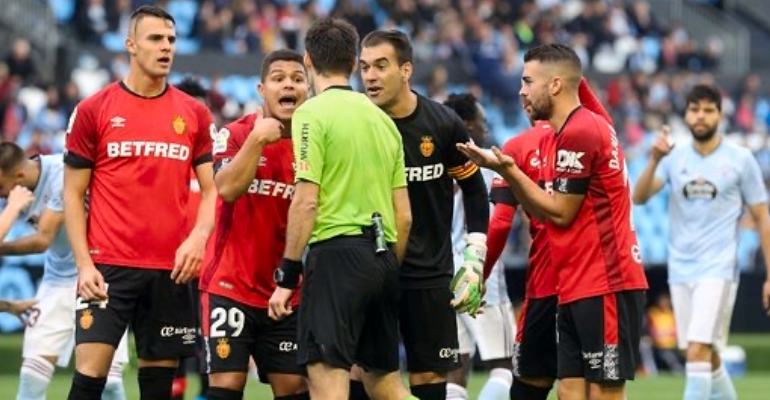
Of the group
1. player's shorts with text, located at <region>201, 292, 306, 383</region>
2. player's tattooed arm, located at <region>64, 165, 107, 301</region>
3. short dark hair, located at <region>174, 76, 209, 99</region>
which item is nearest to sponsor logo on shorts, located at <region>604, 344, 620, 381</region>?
player's shorts with text, located at <region>201, 292, 306, 383</region>

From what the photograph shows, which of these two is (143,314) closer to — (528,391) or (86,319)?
(86,319)

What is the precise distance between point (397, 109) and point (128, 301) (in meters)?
2.05

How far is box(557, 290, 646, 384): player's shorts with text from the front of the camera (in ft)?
35.5

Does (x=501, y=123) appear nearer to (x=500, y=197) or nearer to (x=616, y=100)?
(x=616, y=100)

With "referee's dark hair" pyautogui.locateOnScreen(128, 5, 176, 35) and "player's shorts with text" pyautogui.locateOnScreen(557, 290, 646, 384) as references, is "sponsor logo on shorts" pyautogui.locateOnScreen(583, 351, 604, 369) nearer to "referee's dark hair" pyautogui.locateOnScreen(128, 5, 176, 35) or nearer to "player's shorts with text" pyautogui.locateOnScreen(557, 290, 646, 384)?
"player's shorts with text" pyautogui.locateOnScreen(557, 290, 646, 384)

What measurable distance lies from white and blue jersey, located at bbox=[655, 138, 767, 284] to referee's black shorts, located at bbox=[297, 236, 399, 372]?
18.8 ft

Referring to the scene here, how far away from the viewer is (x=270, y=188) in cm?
1118

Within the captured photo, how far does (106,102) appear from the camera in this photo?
37.4 ft

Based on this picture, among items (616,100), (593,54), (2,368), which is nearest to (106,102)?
(2,368)

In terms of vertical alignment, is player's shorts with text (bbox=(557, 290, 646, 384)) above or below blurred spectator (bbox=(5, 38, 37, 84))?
below

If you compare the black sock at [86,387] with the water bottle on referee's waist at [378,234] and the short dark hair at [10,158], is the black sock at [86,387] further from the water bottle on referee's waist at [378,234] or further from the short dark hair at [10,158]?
the short dark hair at [10,158]

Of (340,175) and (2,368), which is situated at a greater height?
(340,175)

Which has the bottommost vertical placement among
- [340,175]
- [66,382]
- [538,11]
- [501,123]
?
[66,382]

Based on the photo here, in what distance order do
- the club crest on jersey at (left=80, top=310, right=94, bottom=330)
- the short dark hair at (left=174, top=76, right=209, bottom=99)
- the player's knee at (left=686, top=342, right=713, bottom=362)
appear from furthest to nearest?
the player's knee at (left=686, top=342, right=713, bottom=362), the short dark hair at (left=174, top=76, right=209, bottom=99), the club crest on jersey at (left=80, top=310, right=94, bottom=330)
